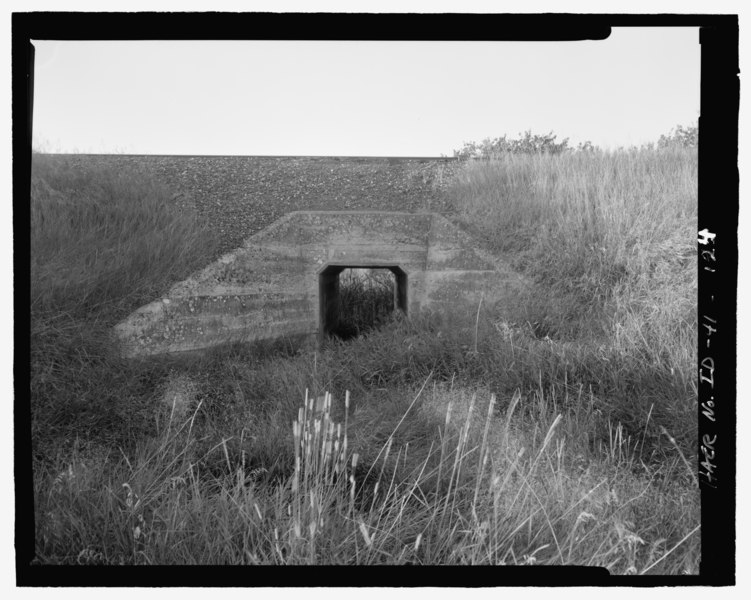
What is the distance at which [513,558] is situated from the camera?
86.7 inches

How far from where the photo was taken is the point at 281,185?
3.96 metres

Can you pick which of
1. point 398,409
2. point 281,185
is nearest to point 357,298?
point 281,185

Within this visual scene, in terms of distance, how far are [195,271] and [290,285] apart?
62cm

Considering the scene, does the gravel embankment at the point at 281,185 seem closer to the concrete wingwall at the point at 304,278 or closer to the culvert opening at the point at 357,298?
the concrete wingwall at the point at 304,278

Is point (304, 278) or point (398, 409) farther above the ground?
point (304, 278)

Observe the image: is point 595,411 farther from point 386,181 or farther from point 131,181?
point 131,181

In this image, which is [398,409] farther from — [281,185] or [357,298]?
[357,298]

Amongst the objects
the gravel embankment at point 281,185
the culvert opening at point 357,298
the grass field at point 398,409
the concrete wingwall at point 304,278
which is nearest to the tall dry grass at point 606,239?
the grass field at point 398,409

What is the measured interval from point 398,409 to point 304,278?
1.15 metres

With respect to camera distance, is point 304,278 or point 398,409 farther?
point 304,278

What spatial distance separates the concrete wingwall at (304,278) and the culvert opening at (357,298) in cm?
23

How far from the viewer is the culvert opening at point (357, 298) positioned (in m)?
4.05

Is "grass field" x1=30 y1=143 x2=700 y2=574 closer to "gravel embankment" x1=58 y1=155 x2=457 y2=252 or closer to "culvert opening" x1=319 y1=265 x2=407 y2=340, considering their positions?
"gravel embankment" x1=58 y1=155 x2=457 y2=252

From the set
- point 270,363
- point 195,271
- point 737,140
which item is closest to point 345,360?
point 270,363
